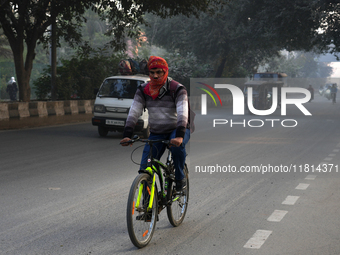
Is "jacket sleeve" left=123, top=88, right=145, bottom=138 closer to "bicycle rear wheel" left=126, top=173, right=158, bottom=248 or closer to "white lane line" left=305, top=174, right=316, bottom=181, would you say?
"bicycle rear wheel" left=126, top=173, right=158, bottom=248

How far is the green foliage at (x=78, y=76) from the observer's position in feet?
77.8

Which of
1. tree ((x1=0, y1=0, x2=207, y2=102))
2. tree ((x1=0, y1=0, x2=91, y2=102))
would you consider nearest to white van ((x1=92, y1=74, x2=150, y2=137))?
tree ((x1=0, y1=0, x2=207, y2=102))

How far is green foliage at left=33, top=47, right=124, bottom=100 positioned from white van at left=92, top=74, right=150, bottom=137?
7.93 meters

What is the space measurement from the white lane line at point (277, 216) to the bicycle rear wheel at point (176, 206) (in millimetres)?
1007

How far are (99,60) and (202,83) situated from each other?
18874mm

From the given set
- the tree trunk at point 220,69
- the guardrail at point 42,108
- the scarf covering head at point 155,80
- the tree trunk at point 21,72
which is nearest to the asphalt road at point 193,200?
the scarf covering head at point 155,80

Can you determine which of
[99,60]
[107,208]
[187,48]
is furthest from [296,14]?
[107,208]

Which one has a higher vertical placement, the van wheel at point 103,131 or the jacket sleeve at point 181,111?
the jacket sleeve at point 181,111

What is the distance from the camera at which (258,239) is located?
5277 millimetres

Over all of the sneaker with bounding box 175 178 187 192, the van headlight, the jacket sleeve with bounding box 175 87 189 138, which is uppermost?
the jacket sleeve with bounding box 175 87 189 138

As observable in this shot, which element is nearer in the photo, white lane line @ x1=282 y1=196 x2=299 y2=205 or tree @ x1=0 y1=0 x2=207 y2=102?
white lane line @ x1=282 y1=196 x2=299 y2=205

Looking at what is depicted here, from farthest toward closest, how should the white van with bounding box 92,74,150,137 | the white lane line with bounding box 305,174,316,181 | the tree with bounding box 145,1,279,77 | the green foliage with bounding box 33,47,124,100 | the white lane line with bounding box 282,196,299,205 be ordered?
1. the tree with bounding box 145,1,279,77
2. the green foliage with bounding box 33,47,124,100
3. the white van with bounding box 92,74,150,137
4. the white lane line with bounding box 305,174,316,181
5. the white lane line with bounding box 282,196,299,205

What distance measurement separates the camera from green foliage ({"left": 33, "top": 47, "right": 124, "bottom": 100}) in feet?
77.8

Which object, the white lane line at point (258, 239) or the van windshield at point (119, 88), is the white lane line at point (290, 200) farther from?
the van windshield at point (119, 88)
